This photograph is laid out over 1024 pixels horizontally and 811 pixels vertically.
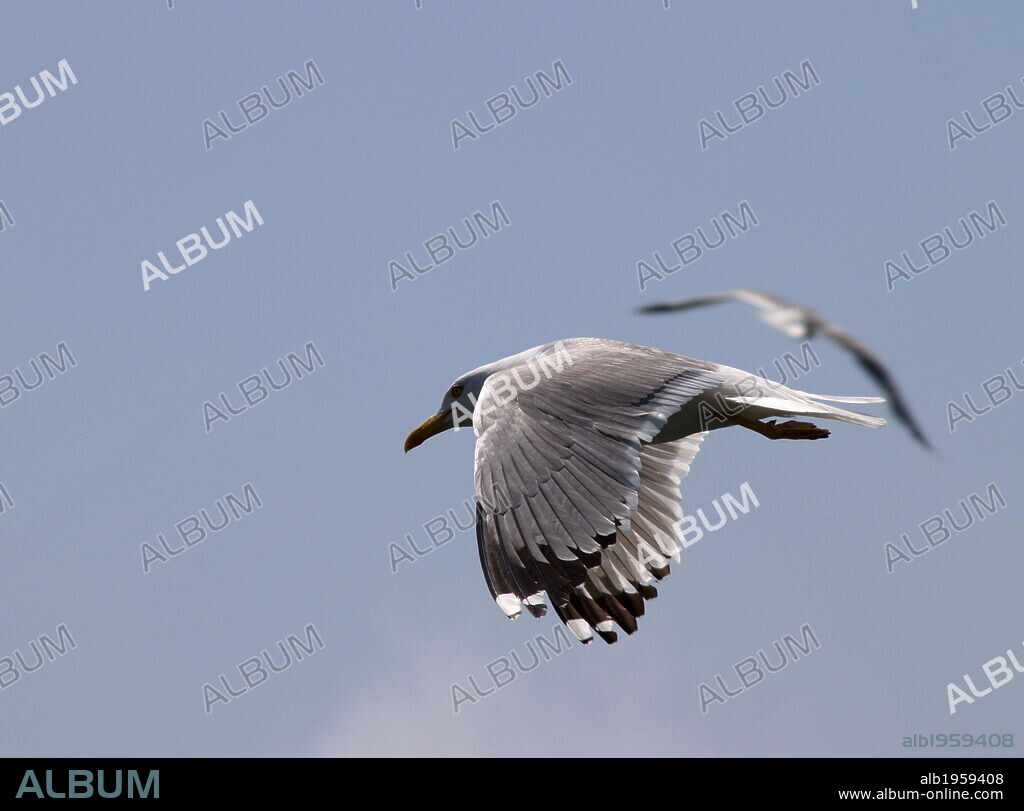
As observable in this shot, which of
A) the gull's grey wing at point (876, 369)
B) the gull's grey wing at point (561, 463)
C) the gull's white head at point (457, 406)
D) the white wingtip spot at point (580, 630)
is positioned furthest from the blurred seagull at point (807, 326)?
the gull's white head at point (457, 406)

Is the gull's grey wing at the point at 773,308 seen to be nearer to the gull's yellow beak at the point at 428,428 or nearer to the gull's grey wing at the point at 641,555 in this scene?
the gull's grey wing at the point at 641,555

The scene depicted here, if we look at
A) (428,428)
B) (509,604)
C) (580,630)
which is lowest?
(580,630)

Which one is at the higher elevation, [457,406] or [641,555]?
[457,406]

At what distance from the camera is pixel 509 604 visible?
6250mm

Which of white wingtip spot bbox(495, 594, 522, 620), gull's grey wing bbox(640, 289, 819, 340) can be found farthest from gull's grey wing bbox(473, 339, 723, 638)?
gull's grey wing bbox(640, 289, 819, 340)

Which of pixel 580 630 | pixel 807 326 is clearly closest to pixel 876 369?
pixel 807 326

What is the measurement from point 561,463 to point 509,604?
0.93 meters

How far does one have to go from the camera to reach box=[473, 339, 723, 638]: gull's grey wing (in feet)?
20.9

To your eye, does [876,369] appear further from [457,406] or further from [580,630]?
[457,406]

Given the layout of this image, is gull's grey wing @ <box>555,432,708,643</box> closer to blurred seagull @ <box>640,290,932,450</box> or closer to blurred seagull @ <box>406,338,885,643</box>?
blurred seagull @ <box>406,338,885,643</box>

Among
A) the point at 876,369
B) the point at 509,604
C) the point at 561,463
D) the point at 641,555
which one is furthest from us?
the point at 641,555

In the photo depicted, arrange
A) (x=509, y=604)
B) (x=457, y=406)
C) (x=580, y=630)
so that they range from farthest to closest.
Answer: (x=457, y=406) < (x=580, y=630) < (x=509, y=604)
